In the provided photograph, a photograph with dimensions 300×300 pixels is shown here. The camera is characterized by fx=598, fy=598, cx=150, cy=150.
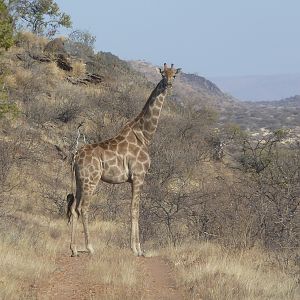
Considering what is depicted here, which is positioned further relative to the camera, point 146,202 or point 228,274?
point 146,202

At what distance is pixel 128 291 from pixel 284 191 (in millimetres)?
5560

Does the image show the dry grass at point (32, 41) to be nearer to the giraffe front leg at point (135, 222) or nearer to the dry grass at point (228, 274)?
the giraffe front leg at point (135, 222)

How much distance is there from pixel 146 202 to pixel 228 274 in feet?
23.9

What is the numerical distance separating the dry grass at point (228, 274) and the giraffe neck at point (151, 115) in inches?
91.1

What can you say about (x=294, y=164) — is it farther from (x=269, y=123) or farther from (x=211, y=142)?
(x=269, y=123)

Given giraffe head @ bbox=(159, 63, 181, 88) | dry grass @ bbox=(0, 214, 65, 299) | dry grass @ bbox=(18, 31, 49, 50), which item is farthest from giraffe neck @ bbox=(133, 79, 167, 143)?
dry grass @ bbox=(18, 31, 49, 50)

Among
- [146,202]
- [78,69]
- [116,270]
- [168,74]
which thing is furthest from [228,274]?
[78,69]

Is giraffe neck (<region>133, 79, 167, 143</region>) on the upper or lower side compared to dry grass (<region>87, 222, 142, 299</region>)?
upper

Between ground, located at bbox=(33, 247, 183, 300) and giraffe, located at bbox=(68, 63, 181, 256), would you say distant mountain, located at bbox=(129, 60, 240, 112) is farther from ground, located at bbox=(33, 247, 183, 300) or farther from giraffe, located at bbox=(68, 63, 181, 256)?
ground, located at bbox=(33, 247, 183, 300)

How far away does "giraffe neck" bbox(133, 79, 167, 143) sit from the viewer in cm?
1158

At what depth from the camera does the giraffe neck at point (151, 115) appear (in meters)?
11.6

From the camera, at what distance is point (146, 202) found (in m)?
15.9

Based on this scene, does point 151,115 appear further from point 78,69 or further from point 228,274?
point 78,69

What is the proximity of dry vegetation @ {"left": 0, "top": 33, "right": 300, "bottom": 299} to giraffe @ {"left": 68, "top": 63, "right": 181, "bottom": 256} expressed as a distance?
681 mm
